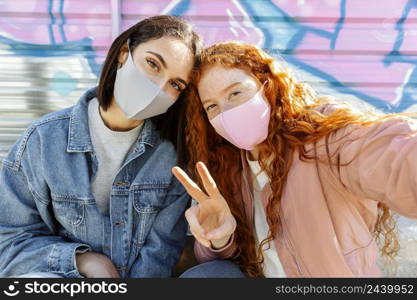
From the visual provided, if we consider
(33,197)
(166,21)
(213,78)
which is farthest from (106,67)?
(33,197)

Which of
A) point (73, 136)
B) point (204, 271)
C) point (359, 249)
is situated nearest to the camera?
point (359, 249)

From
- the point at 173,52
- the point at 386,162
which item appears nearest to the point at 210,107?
the point at 173,52

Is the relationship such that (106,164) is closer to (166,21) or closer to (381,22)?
(166,21)

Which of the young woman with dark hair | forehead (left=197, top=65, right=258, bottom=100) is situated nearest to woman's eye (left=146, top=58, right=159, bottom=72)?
the young woman with dark hair

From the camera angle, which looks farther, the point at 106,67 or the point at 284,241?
the point at 106,67

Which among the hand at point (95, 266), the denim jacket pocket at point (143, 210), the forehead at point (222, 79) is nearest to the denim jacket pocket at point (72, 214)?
the hand at point (95, 266)

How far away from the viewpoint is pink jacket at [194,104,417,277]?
164 cm

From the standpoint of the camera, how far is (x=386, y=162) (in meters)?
1.56

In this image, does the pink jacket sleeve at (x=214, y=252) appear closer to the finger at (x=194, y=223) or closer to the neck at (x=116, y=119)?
the finger at (x=194, y=223)

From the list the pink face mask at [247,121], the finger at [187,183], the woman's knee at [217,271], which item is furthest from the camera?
the woman's knee at [217,271]

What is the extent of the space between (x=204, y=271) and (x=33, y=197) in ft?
2.81

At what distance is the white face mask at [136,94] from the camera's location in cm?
206

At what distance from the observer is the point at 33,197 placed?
218 cm

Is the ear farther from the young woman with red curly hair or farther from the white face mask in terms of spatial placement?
the young woman with red curly hair
